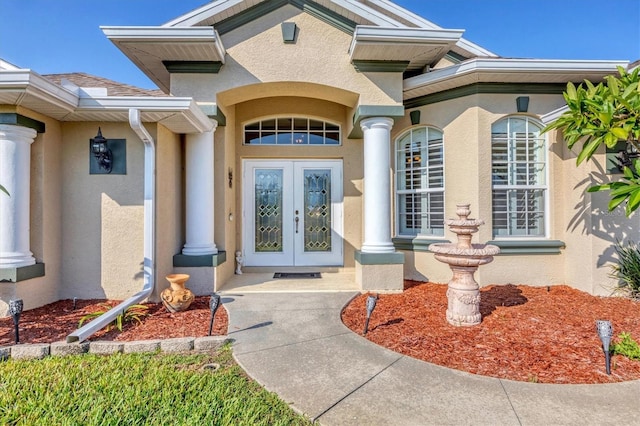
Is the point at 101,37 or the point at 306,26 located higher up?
the point at 306,26

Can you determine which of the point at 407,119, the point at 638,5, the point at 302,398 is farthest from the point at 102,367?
the point at 638,5

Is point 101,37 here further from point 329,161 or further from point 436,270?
point 436,270

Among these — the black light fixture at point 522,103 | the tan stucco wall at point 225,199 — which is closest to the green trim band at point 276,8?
the tan stucco wall at point 225,199

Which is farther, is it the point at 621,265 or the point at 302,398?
the point at 621,265

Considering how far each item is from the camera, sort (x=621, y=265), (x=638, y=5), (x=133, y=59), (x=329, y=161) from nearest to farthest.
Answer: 1. (x=621, y=265)
2. (x=133, y=59)
3. (x=638, y=5)
4. (x=329, y=161)

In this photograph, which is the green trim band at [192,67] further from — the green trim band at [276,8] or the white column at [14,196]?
the white column at [14,196]

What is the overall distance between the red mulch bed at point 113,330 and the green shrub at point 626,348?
435cm

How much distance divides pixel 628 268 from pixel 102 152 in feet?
29.1

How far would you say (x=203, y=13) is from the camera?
223 inches

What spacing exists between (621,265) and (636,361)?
306cm

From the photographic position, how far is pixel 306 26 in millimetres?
5867

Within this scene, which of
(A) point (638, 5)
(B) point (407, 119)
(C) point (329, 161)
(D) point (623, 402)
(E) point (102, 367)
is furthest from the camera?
(C) point (329, 161)

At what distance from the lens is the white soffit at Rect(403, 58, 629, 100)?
563 centimetres

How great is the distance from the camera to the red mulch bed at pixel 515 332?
3105mm
